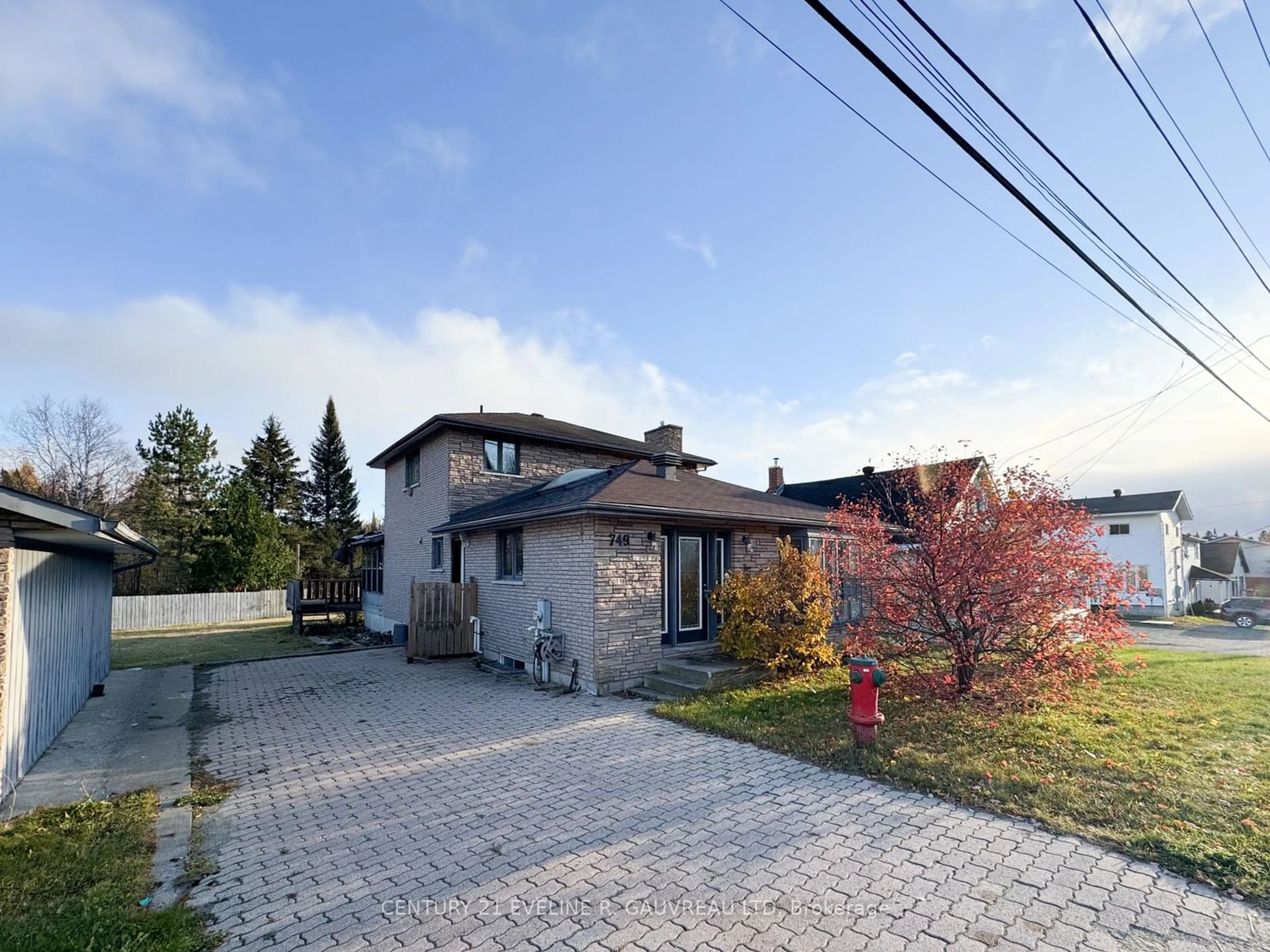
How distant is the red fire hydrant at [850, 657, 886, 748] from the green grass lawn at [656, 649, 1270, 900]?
0.59 feet

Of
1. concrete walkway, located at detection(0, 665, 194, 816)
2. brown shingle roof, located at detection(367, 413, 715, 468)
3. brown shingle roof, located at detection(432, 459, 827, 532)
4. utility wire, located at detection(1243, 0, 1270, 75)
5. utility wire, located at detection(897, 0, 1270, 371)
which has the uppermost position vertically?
utility wire, located at detection(1243, 0, 1270, 75)

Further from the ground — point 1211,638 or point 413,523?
point 413,523

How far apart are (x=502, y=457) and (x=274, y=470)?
3236 centimetres

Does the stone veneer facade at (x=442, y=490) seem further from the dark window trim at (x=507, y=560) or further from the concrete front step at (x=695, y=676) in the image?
the concrete front step at (x=695, y=676)

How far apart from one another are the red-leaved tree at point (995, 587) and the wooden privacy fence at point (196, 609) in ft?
74.0

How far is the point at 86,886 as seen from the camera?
3.73 m

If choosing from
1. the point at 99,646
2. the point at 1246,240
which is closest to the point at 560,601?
the point at 99,646

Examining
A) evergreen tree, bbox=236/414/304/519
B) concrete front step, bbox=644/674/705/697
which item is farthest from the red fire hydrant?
evergreen tree, bbox=236/414/304/519

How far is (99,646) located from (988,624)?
14.7 metres

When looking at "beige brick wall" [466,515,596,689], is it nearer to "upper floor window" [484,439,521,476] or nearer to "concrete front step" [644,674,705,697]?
"concrete front step" [644,674,705,697]

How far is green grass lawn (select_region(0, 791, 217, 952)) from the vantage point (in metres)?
3.15

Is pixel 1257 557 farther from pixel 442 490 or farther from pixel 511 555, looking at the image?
pixel 442 490

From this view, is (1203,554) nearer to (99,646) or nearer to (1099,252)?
(1099,252)

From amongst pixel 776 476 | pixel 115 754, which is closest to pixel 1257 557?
pixel 776 476
